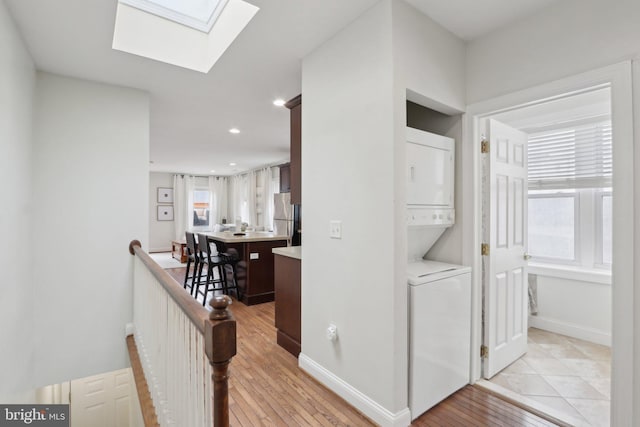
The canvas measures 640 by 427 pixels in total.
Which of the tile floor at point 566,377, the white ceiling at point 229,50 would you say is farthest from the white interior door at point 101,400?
the tile floor at point 566,377

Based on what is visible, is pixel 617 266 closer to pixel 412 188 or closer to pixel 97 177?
pixel 412 188

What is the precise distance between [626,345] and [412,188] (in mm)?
1337

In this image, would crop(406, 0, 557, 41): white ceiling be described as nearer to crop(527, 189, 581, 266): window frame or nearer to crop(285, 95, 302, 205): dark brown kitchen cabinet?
crop(285, 95, 302, 205): dark brown kitchen cabinet

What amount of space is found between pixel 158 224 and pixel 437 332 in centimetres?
971

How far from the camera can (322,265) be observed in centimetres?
229

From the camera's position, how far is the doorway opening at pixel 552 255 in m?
2.31

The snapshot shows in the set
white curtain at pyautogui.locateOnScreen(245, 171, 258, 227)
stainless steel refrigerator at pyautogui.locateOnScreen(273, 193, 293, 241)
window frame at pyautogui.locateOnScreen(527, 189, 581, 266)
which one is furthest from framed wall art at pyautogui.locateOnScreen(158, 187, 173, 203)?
window frame at pyautogui.locateOnScreen(527, 189, 581, 266)

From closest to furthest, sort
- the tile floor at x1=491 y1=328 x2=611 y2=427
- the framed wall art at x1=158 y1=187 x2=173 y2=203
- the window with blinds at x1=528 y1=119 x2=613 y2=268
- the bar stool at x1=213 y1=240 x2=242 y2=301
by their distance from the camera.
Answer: the tile floor at x1=491 y1=328 x2=611 y2=427, the window with blinds at x1=528 y1=119 x2=613 y2=268, the bar stool at x1=213 y1=240 x2=242 y2=301, the framed wall art at x1=158 y1=187 x2=173 y2=203

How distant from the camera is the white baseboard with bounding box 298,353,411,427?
178 cm

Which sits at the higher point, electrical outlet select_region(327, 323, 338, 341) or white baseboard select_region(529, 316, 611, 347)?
electrical outlet select_region(327, 323, 338, 341)

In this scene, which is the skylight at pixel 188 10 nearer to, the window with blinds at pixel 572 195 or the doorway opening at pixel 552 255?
the doorway opening at pixel 552 255

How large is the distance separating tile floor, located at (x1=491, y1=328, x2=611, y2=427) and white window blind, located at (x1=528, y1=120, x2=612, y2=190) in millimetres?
1645

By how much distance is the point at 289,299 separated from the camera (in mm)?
2857

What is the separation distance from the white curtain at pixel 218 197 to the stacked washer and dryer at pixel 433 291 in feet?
30.3
